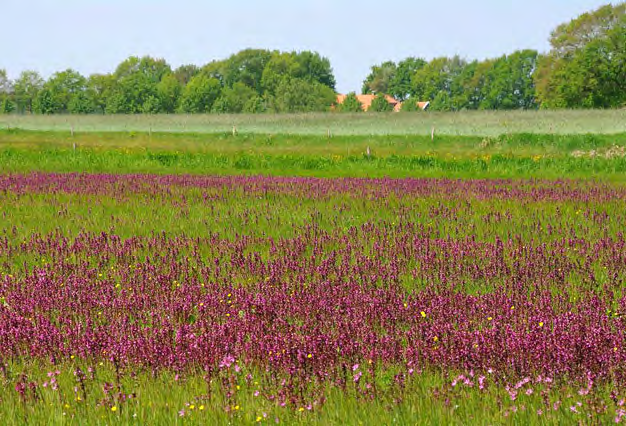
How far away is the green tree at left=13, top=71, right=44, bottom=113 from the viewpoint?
5527 inches

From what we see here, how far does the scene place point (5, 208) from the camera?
508 inches

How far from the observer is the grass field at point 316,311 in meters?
3.68

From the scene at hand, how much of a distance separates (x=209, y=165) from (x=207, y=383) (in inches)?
943

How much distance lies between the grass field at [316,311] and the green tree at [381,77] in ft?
482

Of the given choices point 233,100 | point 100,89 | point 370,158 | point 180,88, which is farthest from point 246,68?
point 370,158

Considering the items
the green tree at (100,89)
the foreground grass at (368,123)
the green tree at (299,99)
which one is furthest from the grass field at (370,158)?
the green tree at (100,89)

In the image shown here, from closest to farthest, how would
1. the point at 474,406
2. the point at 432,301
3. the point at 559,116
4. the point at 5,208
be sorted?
the point at 474,406
the point at 432,301
the point at 5,208
the point at 559,116

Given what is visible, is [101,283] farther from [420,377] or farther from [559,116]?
[559,116]

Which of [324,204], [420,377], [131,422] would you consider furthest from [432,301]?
[324,204]

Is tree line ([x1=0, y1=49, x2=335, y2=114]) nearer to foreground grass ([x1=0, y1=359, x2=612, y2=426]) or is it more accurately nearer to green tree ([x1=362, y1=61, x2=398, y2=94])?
green tree ([x1=362, y1=61, x2=398, y2=94])

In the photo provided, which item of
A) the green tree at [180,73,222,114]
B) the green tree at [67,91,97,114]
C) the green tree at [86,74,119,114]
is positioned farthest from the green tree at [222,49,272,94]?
the green tree at [67,91,97,114]

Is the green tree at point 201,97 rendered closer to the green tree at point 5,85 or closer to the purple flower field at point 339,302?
the green tree at point 5,85

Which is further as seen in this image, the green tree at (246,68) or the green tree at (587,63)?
the green tree at (246,68)

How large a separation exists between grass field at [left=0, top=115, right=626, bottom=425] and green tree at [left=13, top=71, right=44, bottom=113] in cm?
14009
